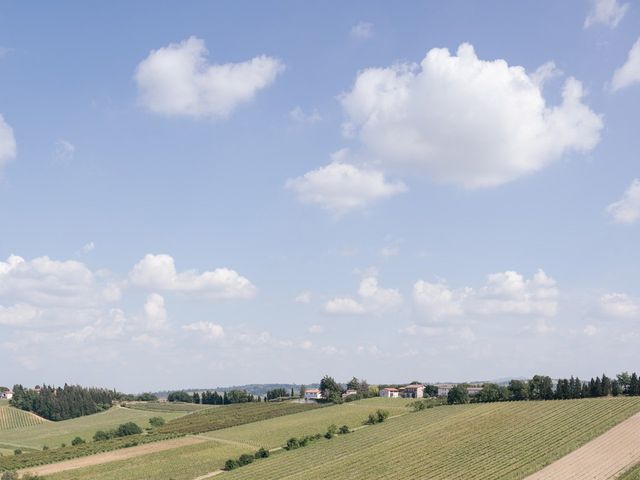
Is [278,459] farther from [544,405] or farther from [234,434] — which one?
[544,405]

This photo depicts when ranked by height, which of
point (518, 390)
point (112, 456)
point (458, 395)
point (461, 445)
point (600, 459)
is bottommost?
point (112, 456)

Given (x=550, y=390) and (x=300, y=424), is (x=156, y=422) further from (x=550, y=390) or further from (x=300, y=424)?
(x=550, y=390)

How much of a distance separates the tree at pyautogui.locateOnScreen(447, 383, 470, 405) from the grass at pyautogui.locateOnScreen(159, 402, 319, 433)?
4541cm

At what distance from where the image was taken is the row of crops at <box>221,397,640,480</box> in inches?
3250

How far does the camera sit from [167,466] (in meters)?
103

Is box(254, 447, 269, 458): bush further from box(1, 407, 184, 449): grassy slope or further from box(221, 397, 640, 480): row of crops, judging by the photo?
box(1, 407, 184, 449): grassy slope

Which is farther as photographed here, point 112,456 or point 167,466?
point 112,456

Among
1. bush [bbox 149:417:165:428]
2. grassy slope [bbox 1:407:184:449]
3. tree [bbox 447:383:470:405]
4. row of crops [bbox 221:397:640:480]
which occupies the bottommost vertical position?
grassy slope [bbox 1:407:184:449]

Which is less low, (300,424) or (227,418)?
(300,424)

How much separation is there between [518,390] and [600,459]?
8036 centimetres

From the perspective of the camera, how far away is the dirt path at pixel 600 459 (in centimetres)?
7406

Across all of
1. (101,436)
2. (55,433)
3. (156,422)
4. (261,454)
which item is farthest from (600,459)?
(55,433)

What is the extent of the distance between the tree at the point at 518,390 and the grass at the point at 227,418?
61.0m

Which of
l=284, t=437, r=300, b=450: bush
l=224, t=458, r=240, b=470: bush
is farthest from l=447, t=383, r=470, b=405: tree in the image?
l=224, t=458, r=240, b=470: bush
